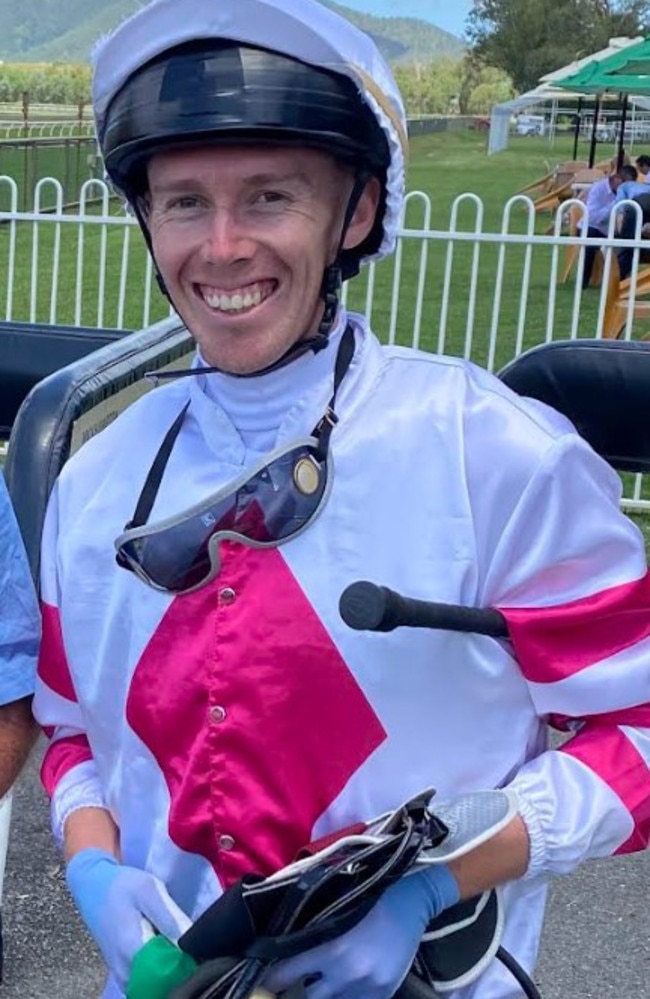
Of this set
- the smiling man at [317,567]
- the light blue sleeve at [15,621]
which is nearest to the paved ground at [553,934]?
the light blue sleeve at [15,621]

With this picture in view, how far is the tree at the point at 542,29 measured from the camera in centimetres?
5872

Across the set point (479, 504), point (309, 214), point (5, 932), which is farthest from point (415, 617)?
point (5, 932)

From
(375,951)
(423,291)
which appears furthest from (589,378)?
(423,291)

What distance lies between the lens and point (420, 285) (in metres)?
8.05

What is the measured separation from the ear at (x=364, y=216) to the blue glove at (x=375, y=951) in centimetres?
69

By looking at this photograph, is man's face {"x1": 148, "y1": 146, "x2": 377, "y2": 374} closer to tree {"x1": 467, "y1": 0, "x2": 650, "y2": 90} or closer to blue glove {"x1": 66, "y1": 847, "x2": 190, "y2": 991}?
blue glove {"x1": 66, "y1": 847, "x2": 190, "y2": 991}

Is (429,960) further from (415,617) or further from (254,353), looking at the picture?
(254,353)

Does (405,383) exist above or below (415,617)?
above

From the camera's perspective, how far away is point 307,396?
146cm

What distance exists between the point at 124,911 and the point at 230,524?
1.37 feet

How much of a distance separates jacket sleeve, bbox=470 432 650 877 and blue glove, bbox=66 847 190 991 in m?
0.38

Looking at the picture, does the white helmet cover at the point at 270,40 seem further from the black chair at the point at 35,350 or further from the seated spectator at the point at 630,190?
the seated spectator at the point at 630,190

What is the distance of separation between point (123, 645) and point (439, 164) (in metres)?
40.3

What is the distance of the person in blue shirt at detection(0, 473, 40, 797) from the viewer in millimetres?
1633
